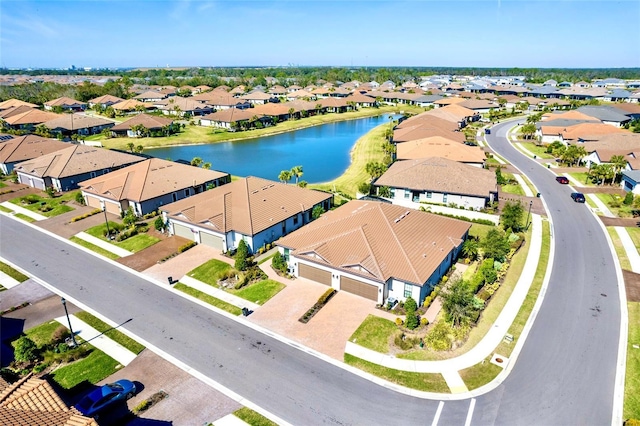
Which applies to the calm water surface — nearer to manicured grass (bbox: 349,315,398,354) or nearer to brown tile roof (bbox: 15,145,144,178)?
brown tile roof (bbox: 15,145,144,178)

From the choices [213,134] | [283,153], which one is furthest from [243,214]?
[213,134]

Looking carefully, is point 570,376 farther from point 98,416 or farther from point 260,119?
point 260,119

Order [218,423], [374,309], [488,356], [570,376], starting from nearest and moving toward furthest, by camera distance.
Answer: [218,423], [570,376], [488,356], [374,309]

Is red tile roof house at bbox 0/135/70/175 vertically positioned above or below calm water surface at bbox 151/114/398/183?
above

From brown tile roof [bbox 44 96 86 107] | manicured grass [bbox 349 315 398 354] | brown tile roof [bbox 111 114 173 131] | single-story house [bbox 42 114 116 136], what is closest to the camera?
manicured grass [bbox 349 315 398 354]

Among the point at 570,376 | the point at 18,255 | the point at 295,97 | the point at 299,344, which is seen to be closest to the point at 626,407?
the point at 570,376

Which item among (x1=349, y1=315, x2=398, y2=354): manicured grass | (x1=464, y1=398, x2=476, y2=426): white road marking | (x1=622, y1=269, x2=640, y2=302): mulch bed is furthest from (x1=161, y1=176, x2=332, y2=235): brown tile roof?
(x1=622, y1=269, x2=640, y2=302): mulch bed

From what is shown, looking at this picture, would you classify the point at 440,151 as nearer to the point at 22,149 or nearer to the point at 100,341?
the point at 100,341
